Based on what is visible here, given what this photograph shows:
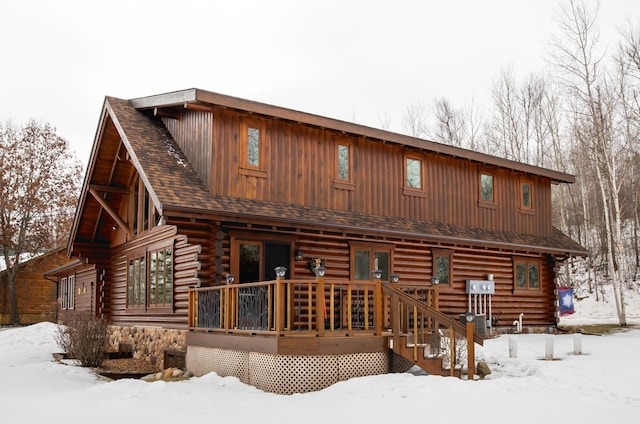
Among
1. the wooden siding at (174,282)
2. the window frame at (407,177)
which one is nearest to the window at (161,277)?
the wooden siding at (174,282)

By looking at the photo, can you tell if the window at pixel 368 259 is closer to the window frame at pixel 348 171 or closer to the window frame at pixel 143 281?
the window frame at pixel 348 171

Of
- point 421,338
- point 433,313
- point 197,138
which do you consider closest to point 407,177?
point 197,138

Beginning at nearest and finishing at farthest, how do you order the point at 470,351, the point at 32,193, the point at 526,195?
the point at 470,351 < the point at 526,195 < the point at 32,193

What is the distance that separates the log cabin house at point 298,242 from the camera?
1230cm

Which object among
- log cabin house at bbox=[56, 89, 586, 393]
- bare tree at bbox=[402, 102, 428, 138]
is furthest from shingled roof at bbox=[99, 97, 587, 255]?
bare tree at bbox=[402, 102, 428, 138]

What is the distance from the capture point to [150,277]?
58.2 feet

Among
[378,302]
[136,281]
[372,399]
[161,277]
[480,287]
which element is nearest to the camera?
[372,399]

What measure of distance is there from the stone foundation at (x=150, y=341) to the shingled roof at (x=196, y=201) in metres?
3.11

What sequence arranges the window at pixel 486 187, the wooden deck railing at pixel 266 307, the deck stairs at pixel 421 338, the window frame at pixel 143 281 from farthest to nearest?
the window at pixel 486 187, the window frame at pixel 143 281, the deck stairs at pixel 421 338, the wooden deck railing at pixel 266 307

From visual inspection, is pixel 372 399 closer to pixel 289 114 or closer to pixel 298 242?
pixel 298 242

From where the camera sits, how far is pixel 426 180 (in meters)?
19.8

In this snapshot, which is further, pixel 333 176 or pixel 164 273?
pixel 333 176

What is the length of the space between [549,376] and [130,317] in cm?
1217

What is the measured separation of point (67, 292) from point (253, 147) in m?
20.2
